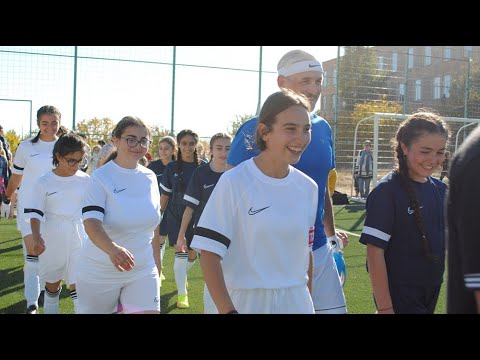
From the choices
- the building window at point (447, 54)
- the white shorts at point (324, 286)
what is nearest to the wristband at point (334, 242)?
the white shorts at point (324, 286)

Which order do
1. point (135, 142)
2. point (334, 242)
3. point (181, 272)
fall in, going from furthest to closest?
point (181, 272)
point (135, 142)
point (334, 242)

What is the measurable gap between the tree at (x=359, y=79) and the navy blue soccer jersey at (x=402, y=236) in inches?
692

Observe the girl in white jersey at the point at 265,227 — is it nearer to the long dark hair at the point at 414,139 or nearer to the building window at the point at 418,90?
the long dark hair at the point at 414,139

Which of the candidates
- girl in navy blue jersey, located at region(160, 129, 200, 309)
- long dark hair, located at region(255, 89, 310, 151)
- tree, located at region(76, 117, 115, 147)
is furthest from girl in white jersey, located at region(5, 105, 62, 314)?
tree, located at region(76, 117, 115, 147)

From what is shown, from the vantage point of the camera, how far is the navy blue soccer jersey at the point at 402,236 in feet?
10.6

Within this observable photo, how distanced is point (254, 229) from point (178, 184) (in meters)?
5.00

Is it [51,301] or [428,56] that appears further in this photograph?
[428,56]

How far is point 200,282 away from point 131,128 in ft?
13.9

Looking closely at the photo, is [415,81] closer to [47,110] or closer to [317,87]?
[47,110]

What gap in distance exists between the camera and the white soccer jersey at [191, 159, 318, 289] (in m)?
2.65

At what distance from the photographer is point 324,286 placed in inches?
136

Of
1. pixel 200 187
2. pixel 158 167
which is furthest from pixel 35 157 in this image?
pixel 158 167

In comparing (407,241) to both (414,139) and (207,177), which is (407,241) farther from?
(207,177)
